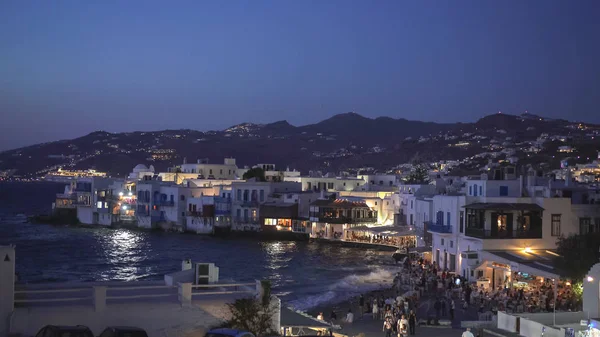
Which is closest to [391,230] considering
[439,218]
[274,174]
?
[439,218]

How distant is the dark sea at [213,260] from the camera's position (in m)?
35.7

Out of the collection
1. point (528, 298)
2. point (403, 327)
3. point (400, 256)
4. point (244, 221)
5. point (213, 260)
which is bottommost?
point (213, 260)

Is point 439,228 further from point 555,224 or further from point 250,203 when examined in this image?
point 250,203

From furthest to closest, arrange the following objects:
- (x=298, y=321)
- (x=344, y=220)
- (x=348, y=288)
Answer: (x=344, y=220)
(x=348, y=288)
(x=298, y=321)

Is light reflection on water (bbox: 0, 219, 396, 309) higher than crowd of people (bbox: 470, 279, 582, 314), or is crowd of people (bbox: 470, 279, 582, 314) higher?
crowd of people (bbox: 470, 279, 582, 314)

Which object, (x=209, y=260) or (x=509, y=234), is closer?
(x=509, y=234)

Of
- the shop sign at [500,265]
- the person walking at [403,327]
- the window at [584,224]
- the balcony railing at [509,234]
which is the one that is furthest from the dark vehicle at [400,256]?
the person walking at [403,327]

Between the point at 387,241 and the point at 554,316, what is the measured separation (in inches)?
1590

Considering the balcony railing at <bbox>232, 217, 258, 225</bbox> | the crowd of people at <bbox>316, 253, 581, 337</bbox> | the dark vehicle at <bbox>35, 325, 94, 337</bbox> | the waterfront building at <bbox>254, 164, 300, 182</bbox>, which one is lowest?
the crowd of people at <bbox>316, 253, 581, 337</bbox>

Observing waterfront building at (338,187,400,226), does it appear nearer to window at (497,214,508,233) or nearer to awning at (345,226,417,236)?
awning at (345,226,417,236)

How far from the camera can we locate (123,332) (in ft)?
33.9

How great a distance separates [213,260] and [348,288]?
616 inches

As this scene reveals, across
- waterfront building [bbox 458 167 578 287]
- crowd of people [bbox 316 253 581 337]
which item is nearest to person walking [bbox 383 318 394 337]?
crowd of people [bbox 316 253 581 337]

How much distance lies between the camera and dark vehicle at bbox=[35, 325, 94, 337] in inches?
389
